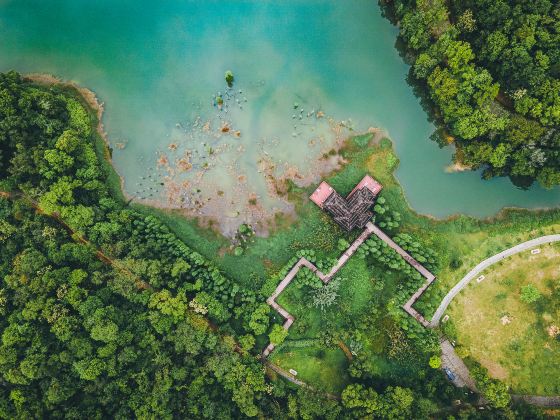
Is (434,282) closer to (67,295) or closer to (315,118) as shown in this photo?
(315,118)

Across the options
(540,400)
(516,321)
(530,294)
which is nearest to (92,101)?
(530,294)

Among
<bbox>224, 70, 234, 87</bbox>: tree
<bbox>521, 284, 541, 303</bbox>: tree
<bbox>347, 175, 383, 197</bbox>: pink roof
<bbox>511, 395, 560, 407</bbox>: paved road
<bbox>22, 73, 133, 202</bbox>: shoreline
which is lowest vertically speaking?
<bbox>22, 73, 133, 202</bbox>: shoreline

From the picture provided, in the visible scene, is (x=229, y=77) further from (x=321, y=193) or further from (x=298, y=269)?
(x=298, y=269)

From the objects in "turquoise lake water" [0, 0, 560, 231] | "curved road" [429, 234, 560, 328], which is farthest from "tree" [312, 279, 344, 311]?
"curved road" [429, 234, 560, 328]

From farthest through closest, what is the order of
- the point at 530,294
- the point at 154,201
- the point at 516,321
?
the point at 154,201 < the point at 516,321 < the point at 530,294

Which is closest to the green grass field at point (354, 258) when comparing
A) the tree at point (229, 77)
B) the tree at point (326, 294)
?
the tree at point (326, 294)

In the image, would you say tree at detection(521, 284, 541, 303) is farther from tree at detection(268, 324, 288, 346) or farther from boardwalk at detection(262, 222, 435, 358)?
tree at detection(268, 324, 288, 346)

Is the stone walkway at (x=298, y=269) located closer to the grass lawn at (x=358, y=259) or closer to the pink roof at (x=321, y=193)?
the grass lawn at (x=358, y=259)
